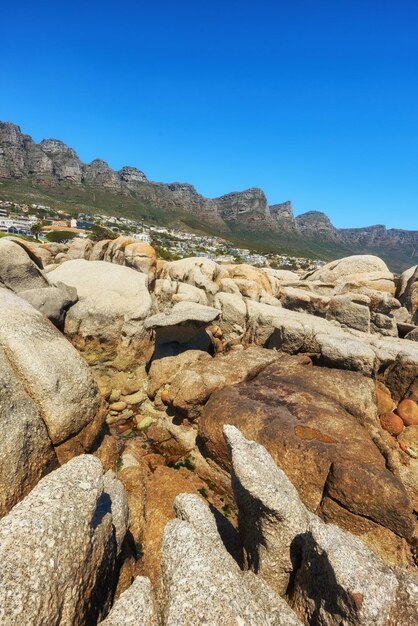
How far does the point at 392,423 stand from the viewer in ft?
37.1

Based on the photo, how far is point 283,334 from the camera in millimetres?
15266

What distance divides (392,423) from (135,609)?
990cm

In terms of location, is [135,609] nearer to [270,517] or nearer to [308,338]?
[270,517]

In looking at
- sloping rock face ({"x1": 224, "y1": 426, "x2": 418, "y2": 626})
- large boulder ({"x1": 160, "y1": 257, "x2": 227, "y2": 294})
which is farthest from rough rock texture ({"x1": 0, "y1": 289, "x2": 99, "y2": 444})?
large boulder ({"x1": 160, "y1": 257, "x2": 227, "y2": 294})

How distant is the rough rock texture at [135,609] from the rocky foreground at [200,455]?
0.03 metres

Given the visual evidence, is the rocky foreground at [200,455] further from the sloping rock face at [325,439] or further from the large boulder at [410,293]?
the large boulder at [410,293]

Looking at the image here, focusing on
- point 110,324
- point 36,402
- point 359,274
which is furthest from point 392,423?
point 359,274

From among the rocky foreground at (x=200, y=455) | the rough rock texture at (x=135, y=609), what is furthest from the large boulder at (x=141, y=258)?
the rough rock texture at (x=135, y=609)

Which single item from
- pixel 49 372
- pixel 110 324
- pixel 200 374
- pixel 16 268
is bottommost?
pixel 200 374

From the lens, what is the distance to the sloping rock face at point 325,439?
786cm

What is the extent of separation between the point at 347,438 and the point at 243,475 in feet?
15.1

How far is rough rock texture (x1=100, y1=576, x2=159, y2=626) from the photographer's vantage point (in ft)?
16.3

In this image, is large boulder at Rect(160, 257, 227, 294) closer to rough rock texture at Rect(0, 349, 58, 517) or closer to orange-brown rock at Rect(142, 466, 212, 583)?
orange-brown rock at Rect(142, 466, 212, 583)

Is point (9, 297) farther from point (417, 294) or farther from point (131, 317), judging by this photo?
point (417, 294)
